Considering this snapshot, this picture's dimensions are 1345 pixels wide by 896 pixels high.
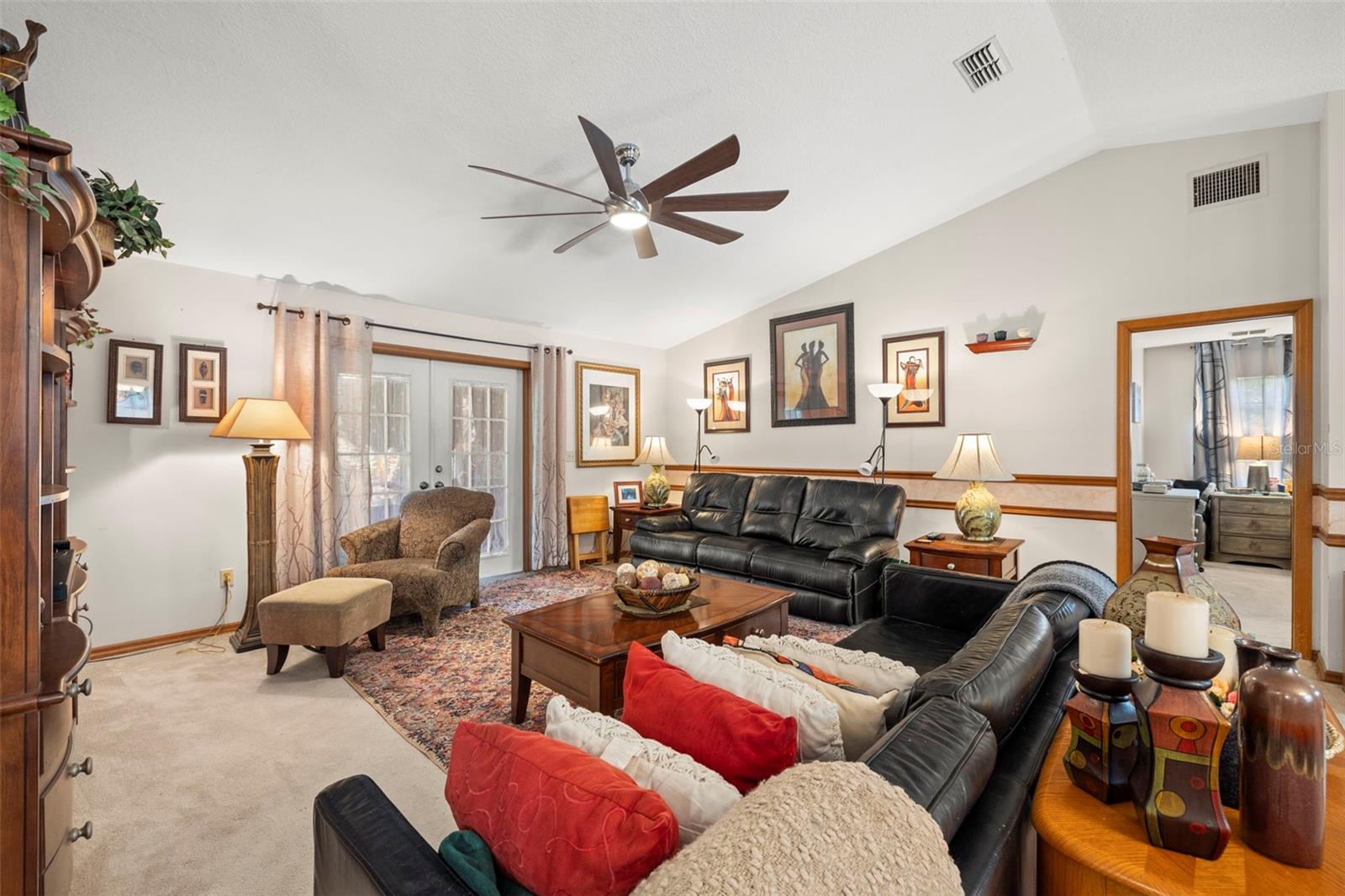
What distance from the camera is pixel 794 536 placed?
4.39 metres

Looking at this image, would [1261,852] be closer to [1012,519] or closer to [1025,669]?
[1025,669]

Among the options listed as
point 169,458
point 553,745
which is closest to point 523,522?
point 169,458

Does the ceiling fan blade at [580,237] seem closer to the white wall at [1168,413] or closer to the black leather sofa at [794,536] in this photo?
the black leather sofa at [794,536]

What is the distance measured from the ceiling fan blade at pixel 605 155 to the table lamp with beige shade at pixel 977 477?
2666 millimetres

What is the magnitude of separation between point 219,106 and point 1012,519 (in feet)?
17.1

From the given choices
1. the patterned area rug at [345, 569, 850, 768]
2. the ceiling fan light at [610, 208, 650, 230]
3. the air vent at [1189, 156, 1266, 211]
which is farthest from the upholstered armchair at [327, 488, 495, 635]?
the air vent at [1189, 156, 1266, 211]

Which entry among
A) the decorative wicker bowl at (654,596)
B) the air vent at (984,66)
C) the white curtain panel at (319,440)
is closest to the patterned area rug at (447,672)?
A: the decorative wicker bowl at (654,596)

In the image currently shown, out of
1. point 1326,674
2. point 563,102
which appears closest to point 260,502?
point 563,102

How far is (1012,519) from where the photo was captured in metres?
4.11

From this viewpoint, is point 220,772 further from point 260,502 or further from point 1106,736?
point 1106,736

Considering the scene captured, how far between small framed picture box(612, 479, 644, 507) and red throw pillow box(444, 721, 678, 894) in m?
4.88

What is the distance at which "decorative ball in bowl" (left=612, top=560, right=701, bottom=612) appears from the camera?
244 centimetres

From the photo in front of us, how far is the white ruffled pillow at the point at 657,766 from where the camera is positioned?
0.80m

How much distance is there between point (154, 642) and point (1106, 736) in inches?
181
